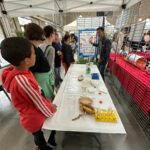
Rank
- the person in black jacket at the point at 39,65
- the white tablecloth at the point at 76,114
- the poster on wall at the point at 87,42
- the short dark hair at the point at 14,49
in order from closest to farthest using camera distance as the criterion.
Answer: the short dark hair at the point at 14,49, the white tablecloth at the point at 76,114, the person in black jacket at the point at 39,65, the poster on wall at the point at 87,42

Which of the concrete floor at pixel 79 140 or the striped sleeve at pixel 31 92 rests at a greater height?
the striped sleeve at pixel 31 92

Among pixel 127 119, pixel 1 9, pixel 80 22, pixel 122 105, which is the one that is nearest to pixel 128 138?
pixel 127 119

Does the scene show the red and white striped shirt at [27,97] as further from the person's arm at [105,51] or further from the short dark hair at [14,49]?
the person's arm at [105,51]

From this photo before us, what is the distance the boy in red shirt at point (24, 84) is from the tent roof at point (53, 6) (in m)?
2.65

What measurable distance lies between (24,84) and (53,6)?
3.03 m

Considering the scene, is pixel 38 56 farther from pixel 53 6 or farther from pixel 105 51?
pixel 53 6

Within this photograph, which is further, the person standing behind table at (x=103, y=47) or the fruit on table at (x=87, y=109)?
the person standing behind table at (x=103, y=47)

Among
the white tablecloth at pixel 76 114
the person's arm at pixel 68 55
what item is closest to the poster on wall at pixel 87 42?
the person's arm at pixel 68 55

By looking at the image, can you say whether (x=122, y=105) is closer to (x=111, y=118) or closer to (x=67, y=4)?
(x=111, y=118)

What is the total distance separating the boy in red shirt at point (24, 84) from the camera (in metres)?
0.68

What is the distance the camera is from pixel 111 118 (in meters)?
0.87

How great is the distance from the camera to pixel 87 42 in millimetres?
4051

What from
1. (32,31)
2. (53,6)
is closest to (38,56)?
(32,31)

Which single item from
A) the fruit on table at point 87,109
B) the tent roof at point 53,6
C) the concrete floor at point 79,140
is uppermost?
the tent roof at point 53,6
